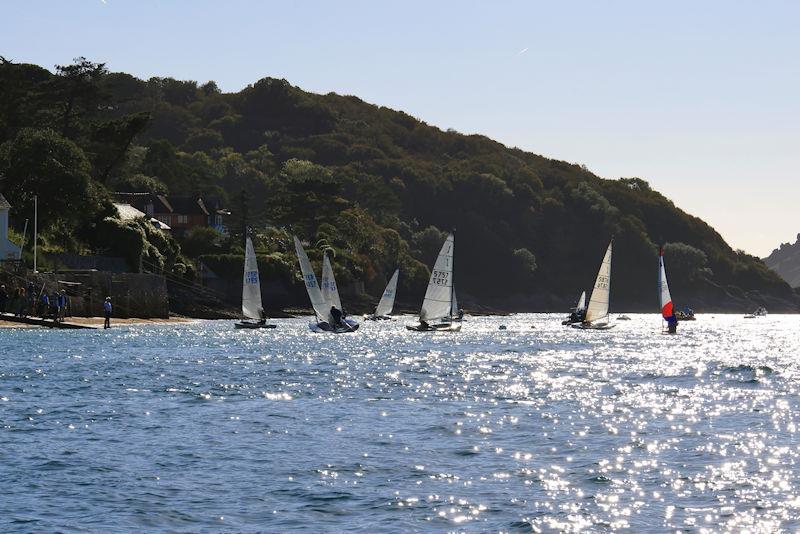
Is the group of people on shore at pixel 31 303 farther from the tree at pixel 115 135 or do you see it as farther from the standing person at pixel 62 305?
the tree at pixel 115 135

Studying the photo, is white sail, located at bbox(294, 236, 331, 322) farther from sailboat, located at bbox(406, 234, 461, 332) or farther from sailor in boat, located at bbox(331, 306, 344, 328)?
sailboat, located at bbox(406, 234, 461, 332)

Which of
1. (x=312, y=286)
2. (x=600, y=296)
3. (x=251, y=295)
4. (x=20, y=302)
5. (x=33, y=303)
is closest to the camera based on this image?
(x=20, y=302)

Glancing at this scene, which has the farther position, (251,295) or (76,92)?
(76,92)

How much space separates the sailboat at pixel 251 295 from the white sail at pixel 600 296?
96.7ft

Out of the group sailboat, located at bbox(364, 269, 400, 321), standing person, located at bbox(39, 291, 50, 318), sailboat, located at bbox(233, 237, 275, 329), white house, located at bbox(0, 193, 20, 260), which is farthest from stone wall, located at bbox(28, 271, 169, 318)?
sailboat, located at bbox(364, 269, 400, 321)

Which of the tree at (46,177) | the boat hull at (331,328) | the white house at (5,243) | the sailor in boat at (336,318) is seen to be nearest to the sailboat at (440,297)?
the boat hull at (331,328)

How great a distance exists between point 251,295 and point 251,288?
0.94 meters

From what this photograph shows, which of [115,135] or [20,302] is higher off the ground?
[115,135]

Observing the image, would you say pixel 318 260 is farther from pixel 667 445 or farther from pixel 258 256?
pixel 667 445

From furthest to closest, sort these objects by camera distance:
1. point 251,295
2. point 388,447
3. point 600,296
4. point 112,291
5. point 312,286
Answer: point 600,296 → point 112,291 → point 251,295 → point 312,286 → point 388,447

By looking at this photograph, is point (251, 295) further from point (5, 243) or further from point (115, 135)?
point (115, 135)

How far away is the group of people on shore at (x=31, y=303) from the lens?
76.6 metres

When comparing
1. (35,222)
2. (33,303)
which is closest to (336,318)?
(33,303)

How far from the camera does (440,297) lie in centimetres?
8881
